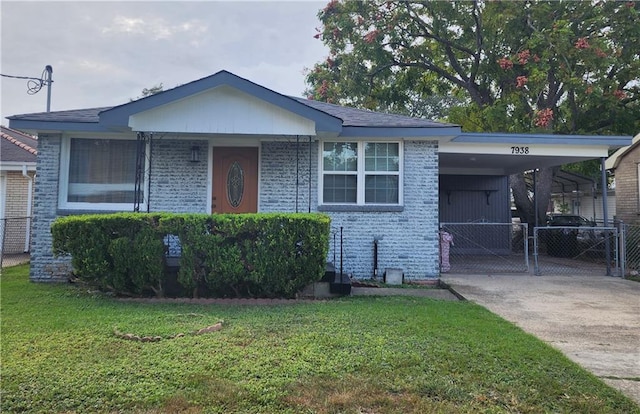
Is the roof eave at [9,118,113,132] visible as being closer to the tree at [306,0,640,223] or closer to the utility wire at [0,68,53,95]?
the utility wire at [0,68,53,95]

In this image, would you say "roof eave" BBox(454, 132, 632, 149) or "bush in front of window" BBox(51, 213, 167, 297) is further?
"roof eave" BBox(454, 132, 632, 149)

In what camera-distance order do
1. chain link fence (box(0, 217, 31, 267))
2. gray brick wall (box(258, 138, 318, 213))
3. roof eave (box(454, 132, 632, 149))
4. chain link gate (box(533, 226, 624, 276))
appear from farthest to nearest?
1. chain link fence (box(0, 217, 31, 267))
2. chain link gate (box(533, 226, 624, 276))
3. roof eave (box(454, 132, 632, 149))
4. gray brick wall (box(258, 138, 318, 213))

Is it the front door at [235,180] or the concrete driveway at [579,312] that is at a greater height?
the front door at [235,180]

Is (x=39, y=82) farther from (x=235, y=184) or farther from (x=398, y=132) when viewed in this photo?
(x=398, y=132)

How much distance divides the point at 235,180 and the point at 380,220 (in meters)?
3.04

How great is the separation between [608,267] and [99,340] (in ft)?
33.5

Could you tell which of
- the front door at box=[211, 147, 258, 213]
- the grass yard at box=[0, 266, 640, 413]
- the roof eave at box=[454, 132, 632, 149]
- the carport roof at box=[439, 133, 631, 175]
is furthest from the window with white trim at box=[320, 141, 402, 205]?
the grass yard at box=[0, 266, 640, 413]

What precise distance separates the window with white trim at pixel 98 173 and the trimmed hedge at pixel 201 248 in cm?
200

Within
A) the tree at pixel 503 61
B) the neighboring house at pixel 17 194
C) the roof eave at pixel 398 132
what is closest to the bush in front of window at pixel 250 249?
the roof eave at pixel 398 132

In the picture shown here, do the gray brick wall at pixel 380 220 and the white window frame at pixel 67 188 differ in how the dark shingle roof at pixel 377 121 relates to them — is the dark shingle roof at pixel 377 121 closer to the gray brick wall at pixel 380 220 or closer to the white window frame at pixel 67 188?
the gray brick wall at pixel 380 220

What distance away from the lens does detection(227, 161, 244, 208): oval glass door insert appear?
8.32m

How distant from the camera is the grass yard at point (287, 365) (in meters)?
2.93

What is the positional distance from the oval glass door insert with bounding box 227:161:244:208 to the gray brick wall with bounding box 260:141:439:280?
1.53 feet

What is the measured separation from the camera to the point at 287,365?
3562 mm
